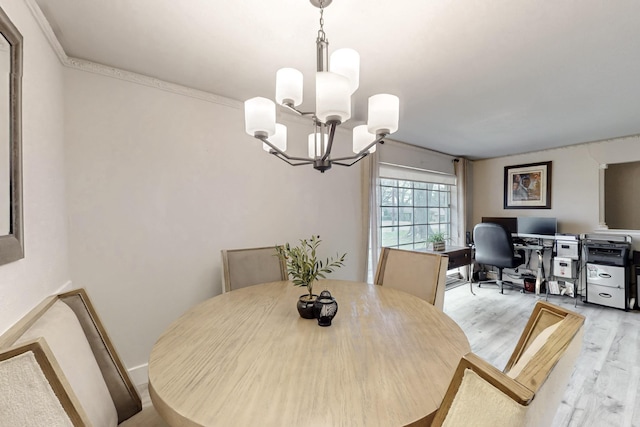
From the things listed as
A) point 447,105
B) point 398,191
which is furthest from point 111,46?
point 398,191

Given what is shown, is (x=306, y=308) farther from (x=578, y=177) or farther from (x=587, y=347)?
(x=578, y=177)

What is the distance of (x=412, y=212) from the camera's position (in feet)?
A: 14.6

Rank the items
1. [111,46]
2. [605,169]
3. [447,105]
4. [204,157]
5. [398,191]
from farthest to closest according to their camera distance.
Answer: [398,191], [605,169], [447,105], [204,157], [111,46]

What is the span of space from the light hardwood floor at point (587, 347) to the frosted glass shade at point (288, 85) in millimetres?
2416

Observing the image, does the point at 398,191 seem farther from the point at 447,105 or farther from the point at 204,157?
the point at 204,157

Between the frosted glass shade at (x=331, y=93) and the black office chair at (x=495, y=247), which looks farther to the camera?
the black office chair at (x=495, y=247)

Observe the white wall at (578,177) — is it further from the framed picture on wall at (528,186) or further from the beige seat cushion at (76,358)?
the beige seat cushion at (76,358)

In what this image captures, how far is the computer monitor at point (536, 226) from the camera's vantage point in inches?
161

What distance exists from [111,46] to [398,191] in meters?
3.65

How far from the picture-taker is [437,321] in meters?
1.23

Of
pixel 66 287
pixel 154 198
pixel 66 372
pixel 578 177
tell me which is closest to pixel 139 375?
pixel 66 287

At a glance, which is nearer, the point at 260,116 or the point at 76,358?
the point at 76,358

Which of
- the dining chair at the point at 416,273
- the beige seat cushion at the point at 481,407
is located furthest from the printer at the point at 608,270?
A: the beige seat cushion at the point at 481,407

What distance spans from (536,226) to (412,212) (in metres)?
1.91
